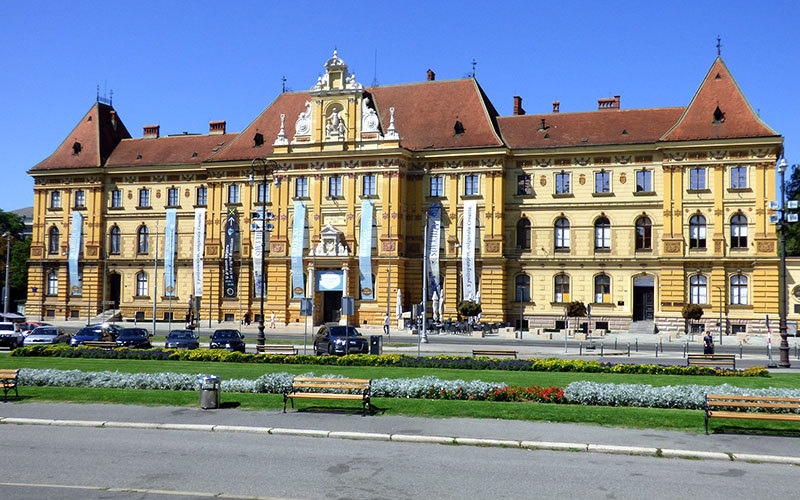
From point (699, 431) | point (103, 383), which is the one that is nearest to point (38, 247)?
point (103, 383)

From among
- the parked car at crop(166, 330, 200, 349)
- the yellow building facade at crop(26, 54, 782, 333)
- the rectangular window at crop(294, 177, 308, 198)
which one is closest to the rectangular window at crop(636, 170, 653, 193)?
the yellow building facade at crop(26, 54, 782, 333)

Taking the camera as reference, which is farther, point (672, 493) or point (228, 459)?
point (228, 459)

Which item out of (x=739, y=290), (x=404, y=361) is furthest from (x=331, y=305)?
(x=404, y=361)

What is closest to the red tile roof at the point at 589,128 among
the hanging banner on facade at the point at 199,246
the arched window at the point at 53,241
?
the hanging banner on facade at the point at 199,246

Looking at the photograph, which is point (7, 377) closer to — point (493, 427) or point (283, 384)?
point (283, 384)

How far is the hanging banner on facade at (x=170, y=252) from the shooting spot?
7619 cm

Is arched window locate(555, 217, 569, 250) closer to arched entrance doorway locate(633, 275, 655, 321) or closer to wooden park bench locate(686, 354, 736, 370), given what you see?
arched entrance doorway locate(633, 275, 655, 321)

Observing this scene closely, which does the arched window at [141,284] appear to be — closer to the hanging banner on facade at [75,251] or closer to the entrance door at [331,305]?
A: the hanging banner on facade at [75,251]

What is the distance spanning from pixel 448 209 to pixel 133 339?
105 ft

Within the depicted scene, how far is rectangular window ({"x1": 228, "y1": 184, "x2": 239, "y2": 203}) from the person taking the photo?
74438 mm

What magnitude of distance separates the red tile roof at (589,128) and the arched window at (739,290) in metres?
12.8

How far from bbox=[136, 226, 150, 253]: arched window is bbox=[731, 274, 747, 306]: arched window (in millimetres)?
54298

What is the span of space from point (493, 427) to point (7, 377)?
597 inches

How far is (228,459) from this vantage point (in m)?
16.2
